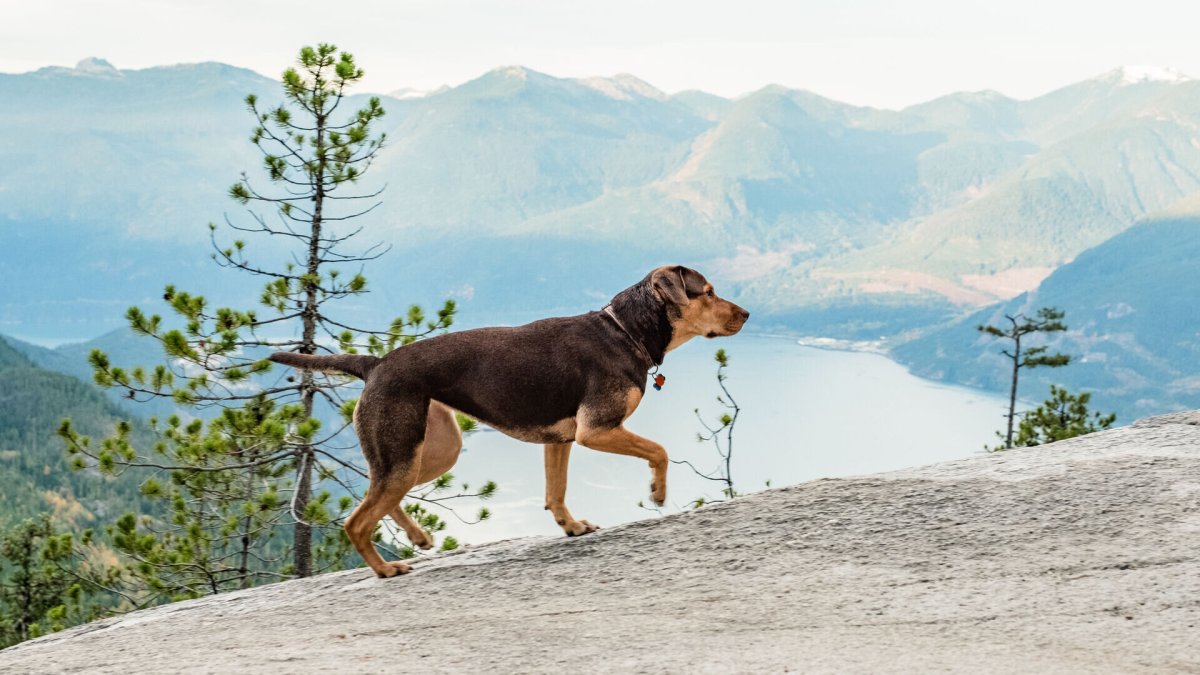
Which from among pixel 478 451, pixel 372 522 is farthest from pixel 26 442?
pixel 372 522

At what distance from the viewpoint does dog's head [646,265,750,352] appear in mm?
6770

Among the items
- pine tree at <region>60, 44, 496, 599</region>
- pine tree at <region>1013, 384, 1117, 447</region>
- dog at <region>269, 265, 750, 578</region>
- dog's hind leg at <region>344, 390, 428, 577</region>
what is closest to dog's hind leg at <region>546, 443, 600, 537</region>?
dog at <region>269, 265, 750, 578</region>

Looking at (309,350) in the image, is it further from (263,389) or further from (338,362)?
(338,362)

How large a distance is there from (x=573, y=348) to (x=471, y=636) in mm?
1806

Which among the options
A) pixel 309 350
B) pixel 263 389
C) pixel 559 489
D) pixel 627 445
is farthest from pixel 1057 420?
pixel 627 445

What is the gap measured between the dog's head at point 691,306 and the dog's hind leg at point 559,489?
3.15ft

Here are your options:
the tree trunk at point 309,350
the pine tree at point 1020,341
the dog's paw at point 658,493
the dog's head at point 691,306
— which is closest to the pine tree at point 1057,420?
the pine tree at point 1020,341

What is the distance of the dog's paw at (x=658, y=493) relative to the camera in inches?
261

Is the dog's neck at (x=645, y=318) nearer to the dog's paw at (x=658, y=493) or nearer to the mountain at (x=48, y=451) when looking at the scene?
the dog's paw at (x=658, y=493)

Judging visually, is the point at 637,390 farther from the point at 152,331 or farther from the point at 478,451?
the point at 478,451

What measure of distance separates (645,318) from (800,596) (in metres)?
1.86

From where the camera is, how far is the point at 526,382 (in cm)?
648

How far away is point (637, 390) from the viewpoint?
6609 mm

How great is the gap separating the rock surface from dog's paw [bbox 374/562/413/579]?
0.08 m
